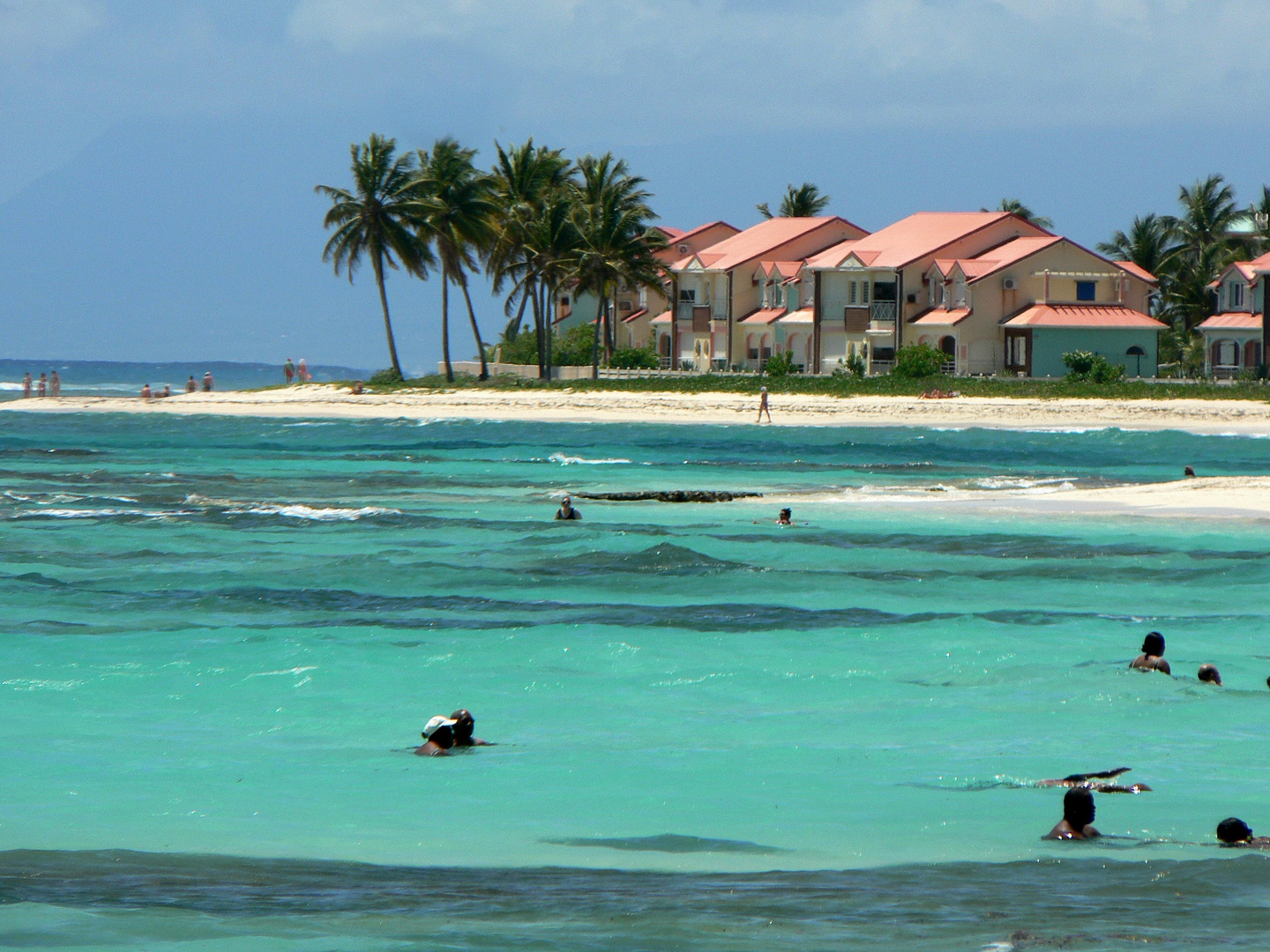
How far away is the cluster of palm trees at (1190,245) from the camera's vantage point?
2672 inches

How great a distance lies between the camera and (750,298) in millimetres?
75188

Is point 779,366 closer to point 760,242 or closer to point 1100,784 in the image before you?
point 760,242

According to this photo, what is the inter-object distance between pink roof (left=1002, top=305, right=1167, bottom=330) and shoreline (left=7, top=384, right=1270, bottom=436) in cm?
780

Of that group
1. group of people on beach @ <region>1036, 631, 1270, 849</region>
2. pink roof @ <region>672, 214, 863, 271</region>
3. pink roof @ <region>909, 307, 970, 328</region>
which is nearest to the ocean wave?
pink roof @ <region>909, 307, 970, 328</region>

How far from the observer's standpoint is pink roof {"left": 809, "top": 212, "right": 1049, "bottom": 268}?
6778 cm

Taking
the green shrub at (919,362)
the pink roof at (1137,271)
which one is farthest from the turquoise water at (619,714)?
the pink roof at (1137,271)

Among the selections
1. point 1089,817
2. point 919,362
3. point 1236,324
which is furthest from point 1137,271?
point 1089,817

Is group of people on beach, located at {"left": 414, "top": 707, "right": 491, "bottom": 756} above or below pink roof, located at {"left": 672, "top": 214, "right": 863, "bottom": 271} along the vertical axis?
below

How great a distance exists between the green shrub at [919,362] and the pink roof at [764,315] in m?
11.1

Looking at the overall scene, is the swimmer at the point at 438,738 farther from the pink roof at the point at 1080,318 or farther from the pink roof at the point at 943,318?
the pink roof at the point at 943,318

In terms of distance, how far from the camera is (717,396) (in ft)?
195

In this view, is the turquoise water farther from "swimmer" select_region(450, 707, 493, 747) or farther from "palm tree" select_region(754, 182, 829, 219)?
"palm tree" select_region(754, 182, 829, 219)

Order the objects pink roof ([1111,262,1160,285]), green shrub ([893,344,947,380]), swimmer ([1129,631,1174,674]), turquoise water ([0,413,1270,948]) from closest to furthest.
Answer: turquoise water ([0,413,1270,948]) → swimmer ([1129,631,1174,674]) → green shrub ([893,344,947,380]) → pink roof ([1111,262,1160,285])

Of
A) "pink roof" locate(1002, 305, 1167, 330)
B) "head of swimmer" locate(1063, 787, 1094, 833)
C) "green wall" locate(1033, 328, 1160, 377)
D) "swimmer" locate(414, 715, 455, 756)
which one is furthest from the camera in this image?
"green wall" locate(1033, 328, 1160, 377)
